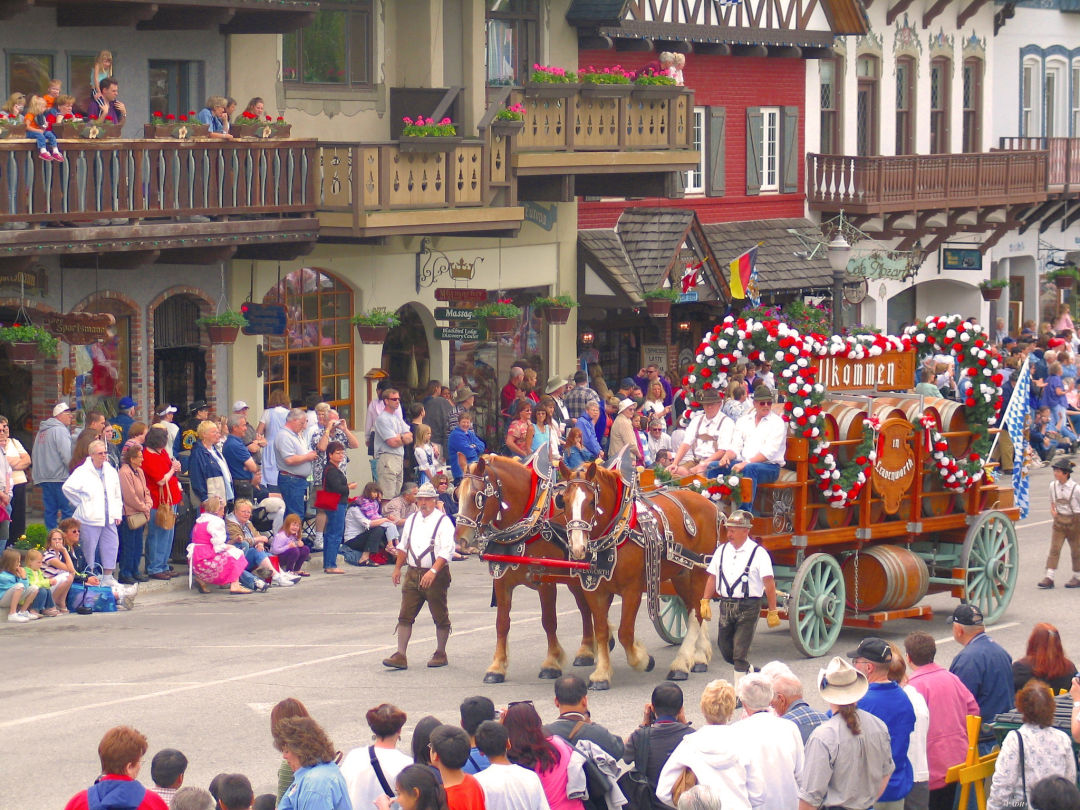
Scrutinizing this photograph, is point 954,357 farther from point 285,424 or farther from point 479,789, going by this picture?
point 479,789

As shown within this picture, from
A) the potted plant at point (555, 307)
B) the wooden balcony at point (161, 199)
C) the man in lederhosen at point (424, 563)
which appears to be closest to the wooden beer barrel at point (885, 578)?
the man in lederhosen at point (424, 563)

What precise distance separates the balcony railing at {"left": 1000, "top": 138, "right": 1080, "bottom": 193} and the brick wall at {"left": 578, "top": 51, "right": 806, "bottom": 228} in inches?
273

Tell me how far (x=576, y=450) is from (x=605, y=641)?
7.99 metres

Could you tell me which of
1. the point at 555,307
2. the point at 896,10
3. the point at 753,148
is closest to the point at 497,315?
the point at 555,307

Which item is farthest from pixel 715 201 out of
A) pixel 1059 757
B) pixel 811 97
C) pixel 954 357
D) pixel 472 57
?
pixel 1059 757

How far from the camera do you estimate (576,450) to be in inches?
888

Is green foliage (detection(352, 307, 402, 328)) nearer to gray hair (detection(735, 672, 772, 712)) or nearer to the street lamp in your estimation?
the street lamp

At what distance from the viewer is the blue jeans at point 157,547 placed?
1897 centimetres

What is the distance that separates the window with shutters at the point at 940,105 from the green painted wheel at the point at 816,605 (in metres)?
22.7

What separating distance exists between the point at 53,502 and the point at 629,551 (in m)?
6.75

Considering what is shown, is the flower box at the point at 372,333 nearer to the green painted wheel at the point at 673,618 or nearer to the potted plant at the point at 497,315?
the potted plant at the point at 497,315

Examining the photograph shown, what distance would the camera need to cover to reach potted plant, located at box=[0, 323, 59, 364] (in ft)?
62.3

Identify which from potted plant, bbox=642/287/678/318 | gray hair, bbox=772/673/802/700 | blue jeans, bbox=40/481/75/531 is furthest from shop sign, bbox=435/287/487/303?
gray hair, bbox=772/673/802/700

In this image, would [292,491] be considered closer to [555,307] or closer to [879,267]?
[555,307]
